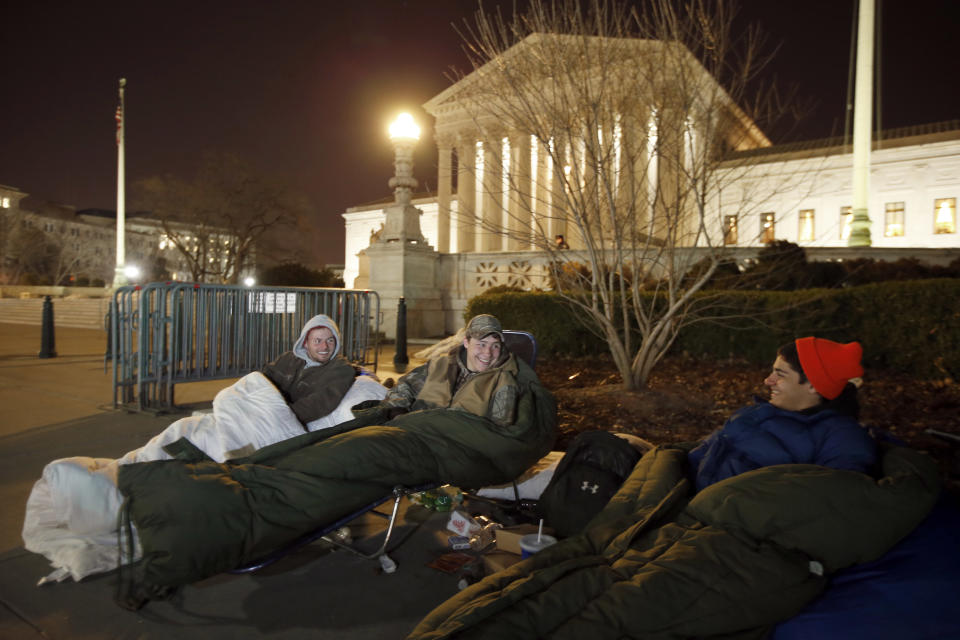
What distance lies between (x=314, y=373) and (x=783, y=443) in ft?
10.5

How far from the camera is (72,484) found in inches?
116

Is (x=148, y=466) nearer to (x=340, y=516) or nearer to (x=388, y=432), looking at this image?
(x=340, y=516)

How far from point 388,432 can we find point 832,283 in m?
9.22

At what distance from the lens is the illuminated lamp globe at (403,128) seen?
40.8 ft

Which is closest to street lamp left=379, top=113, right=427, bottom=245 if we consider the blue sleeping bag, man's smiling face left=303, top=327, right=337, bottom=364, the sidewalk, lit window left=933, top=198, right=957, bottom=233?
man's smiling face left=303, top=327, right=337, bottom=364

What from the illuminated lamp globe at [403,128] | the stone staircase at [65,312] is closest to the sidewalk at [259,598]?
the illuminated lamp globe at [403,128]

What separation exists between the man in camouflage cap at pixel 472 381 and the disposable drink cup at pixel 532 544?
0.83 m

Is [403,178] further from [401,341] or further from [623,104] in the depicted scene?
[623,104]

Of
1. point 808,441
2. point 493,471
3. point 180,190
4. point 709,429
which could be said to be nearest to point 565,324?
point 709,429

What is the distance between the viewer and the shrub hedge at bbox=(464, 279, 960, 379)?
6.45 metres

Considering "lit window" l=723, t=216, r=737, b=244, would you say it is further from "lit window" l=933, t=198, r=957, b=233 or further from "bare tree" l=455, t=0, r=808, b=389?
"lit window" l=933, t=198, r=957, b=233

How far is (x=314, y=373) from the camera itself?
4453 millimetres

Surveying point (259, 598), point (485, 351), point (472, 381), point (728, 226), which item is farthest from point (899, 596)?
point (728, 226)

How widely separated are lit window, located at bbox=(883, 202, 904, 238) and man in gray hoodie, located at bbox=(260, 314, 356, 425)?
40046mm
